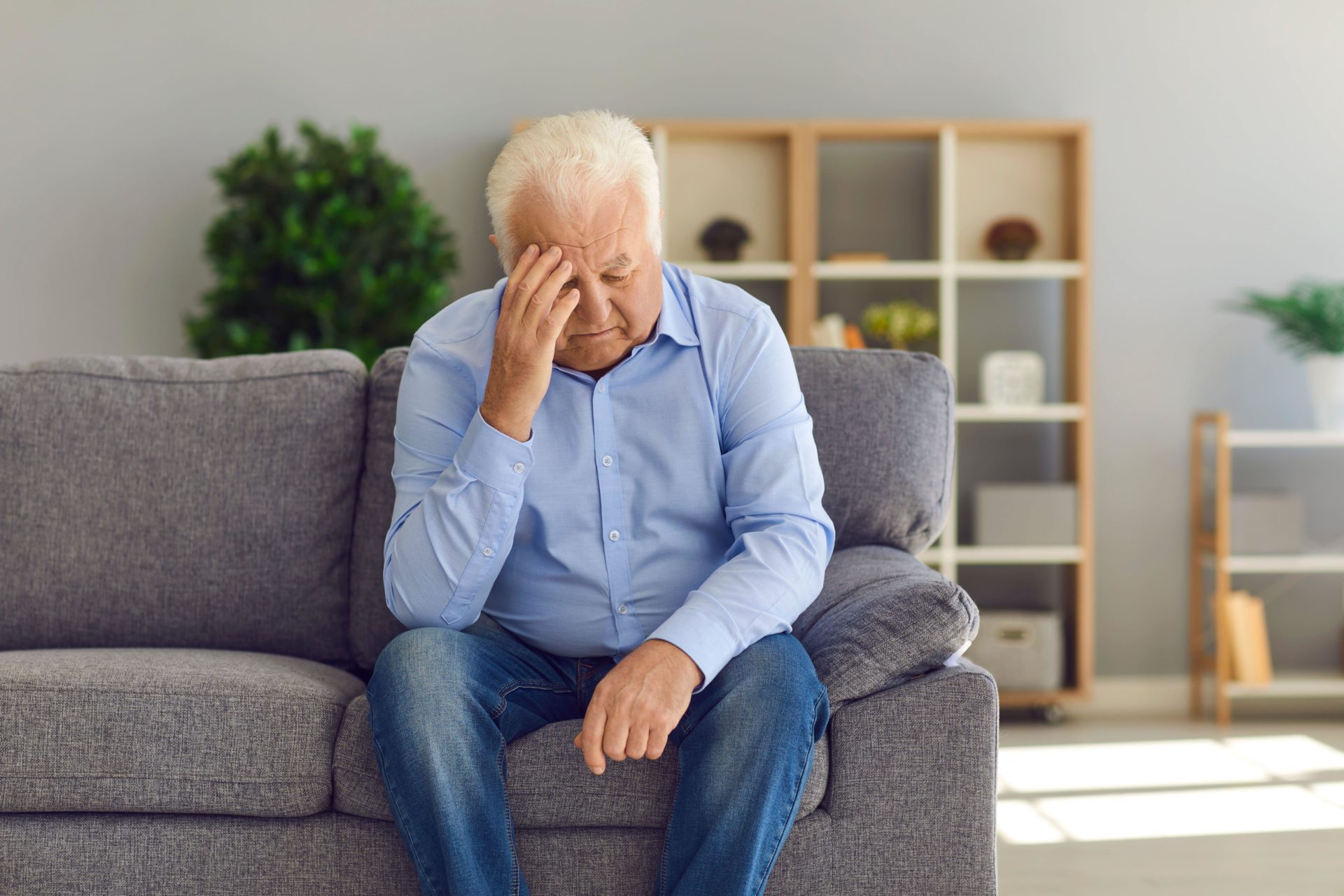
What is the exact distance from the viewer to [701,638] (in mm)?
1228

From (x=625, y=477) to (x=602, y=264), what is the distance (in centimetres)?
27

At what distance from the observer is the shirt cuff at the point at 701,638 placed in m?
1.22

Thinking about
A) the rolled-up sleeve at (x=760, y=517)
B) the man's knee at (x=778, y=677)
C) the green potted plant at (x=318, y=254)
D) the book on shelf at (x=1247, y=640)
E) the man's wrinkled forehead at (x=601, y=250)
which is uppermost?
the green potted plant at (x=318, y=254)

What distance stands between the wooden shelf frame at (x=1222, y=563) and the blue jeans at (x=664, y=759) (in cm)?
240

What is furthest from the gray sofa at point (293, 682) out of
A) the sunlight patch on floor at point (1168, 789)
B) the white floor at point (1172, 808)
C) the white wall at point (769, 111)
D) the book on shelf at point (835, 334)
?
the white wall at point (769, 111)

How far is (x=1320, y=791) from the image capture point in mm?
2611

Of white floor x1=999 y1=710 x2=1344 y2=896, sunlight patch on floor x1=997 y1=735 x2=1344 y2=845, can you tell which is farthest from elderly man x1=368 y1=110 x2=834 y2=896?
sunlight patch on floor x1=997 y1=735 x2=1344 y2=845

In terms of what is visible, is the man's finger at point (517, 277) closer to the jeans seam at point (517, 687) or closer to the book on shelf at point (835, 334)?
the jeans seam at point (517, 687)

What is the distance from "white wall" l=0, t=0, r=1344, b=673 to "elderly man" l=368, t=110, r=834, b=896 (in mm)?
2196

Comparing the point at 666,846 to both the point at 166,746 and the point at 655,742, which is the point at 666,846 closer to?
the point at 655,742

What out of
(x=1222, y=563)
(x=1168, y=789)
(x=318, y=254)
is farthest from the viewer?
(x=1222, y=563)

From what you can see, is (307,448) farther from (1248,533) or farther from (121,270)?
(1248,533)

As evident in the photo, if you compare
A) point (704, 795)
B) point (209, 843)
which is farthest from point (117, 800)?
point (704, 795)

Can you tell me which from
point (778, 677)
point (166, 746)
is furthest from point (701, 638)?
point (166, 746)
